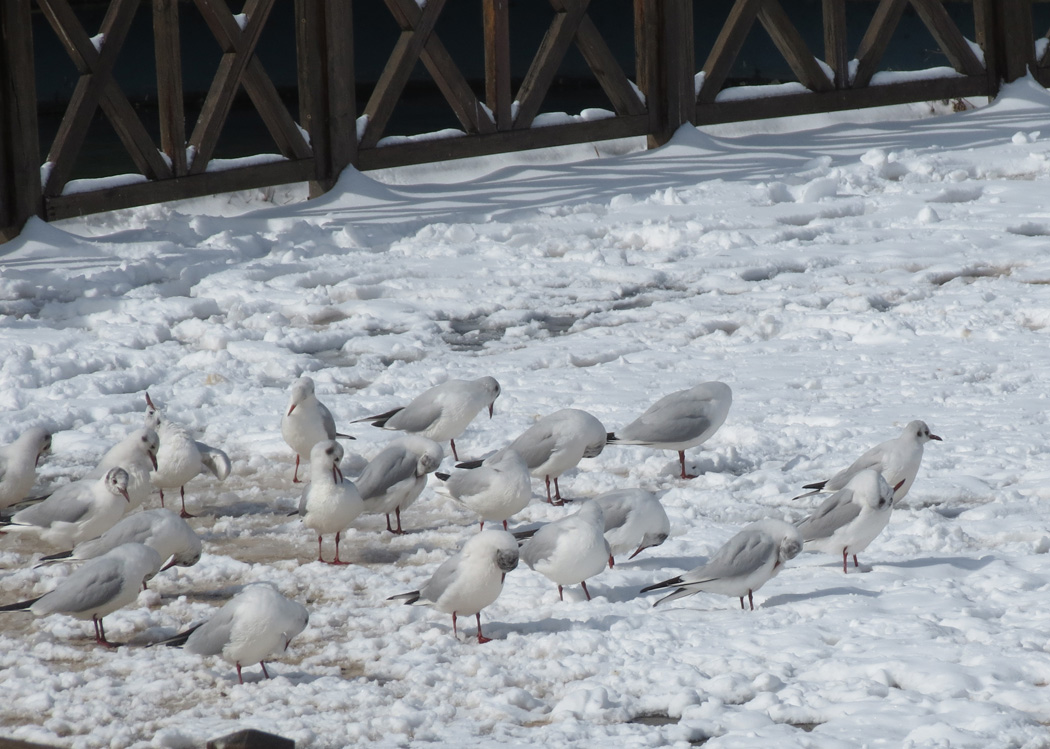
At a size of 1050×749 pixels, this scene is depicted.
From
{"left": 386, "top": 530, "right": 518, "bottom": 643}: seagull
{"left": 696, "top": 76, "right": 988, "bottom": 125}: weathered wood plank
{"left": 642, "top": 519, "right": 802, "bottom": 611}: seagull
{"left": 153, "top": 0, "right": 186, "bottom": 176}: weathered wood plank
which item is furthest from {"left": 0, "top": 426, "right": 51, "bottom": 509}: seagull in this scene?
{"left": 696, "top": 76, "right": 988, "bottom": 125}: weathered wood plank

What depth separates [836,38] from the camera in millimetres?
12852

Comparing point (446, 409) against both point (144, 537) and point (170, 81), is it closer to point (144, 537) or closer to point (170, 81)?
point (144, 537)

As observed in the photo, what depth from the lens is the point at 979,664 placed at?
3992 mm

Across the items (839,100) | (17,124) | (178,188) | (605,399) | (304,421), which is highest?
(17,124)

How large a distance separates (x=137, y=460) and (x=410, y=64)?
6501mm

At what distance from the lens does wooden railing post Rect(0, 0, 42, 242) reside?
9.34 metres

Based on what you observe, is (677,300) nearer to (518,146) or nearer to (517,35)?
(518,146)

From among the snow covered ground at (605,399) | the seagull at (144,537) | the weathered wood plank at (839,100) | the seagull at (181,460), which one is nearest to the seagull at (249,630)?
the snow covered ground at (605,399)

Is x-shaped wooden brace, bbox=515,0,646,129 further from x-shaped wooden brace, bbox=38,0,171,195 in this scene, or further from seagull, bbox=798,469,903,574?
seagull, bbox=798,469,903,574

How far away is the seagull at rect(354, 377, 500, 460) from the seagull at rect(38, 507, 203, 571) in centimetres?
142

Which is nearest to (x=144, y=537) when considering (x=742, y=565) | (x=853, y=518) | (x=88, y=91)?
(x=742, y=565)

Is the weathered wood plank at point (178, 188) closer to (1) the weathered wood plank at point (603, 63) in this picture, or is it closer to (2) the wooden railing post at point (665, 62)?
(1) the weathered wood plank at point (603, 63)

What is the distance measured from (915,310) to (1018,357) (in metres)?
0.92

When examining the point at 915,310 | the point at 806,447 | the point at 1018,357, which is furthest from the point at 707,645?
the point at 915,310
